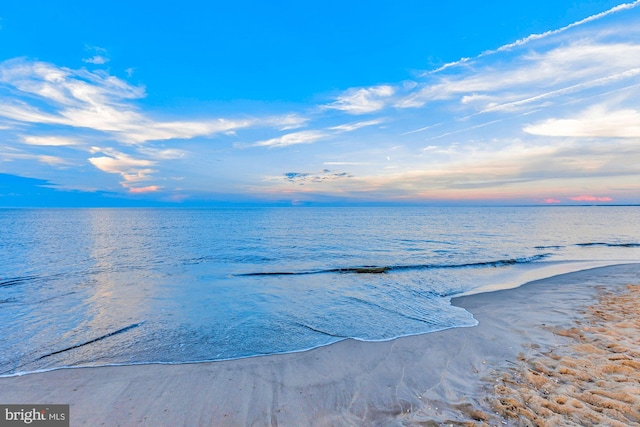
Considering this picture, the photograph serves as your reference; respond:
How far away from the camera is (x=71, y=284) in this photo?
53.3 ft

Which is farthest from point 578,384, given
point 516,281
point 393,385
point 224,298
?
point 516,281

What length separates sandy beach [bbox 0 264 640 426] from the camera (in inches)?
203

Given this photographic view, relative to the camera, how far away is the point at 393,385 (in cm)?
629

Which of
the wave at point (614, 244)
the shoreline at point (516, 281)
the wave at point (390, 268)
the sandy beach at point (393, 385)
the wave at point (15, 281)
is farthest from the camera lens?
the wave at point (614, 244)

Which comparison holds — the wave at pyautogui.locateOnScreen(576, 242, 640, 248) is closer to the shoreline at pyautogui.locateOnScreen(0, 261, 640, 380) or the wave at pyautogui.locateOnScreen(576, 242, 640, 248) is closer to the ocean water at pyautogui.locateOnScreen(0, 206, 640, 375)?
the ocean water at pyautogui.locateOnScreen(0, 206, 640, 375)

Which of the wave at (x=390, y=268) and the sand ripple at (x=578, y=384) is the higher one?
the sand ripple at (x=578, y=384)

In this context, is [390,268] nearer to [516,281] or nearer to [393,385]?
[516,281]

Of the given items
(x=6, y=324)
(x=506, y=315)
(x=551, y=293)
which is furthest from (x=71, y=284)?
(x=551, y=293)

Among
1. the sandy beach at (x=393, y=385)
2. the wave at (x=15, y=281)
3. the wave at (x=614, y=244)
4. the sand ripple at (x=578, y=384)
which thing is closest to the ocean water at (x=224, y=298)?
the wave at (x=15, y=281)

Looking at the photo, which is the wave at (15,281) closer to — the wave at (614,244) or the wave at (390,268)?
the wave at (390,268)

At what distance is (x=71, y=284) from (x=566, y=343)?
67.5 feet

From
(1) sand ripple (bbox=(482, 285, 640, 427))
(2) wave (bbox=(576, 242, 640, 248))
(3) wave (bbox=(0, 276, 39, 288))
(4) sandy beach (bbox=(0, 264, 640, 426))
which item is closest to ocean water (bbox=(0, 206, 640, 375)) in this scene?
(3) wave (bbox=(0, 276, 39, 288))

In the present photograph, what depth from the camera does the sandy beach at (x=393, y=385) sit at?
5.16 meters

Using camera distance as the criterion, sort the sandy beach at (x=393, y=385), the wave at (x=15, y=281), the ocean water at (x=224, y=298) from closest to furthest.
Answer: the sandy beach at (x=393, y=385), the ocean water at (x=224, y=298), the wave at (x=15, y=281)
